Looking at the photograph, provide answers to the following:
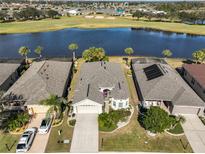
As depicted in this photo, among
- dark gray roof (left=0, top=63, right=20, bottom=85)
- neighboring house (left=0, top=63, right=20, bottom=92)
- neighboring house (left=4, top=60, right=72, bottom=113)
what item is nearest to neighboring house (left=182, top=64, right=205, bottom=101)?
neighboring house (left=4, top=60, right=72, bottom=113)

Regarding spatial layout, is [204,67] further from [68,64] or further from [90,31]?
[90,31]

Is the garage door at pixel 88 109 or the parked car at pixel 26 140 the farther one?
the garage door at pixel 88 109

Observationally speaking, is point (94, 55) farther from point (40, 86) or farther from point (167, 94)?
point (167, 94)

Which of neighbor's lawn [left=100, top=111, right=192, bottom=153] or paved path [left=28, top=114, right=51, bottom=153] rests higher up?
neighbor's lawn [left=100, top=111, right=192, bottom=153]

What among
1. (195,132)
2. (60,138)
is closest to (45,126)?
(60,138)

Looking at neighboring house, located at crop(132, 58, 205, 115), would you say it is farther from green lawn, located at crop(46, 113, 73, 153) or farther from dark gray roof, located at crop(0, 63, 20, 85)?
dark gray roof, located at crop(0, 63, 20, 85)

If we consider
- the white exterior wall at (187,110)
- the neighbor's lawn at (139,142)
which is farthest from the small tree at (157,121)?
the white exterior wall at (187,110)

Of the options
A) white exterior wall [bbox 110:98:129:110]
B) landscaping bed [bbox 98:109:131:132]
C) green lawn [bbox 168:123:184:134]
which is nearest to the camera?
green lawn [bbox 168:123:184:134]

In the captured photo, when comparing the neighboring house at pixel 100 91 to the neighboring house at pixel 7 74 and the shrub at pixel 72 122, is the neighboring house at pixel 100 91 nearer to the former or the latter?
the shrub at pixel 72 122

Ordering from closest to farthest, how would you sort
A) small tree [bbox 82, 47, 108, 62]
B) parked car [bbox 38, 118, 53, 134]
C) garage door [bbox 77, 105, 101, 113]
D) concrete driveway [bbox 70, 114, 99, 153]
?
1. concrete driveway [bbox 70, 114, 99, 153]
2. parked car [bbox 38, 118, 53, 134]
3. garage door [bbox 77, 105, 101, 113]
4. small tree [bbox 82, 47, 108, 62]
